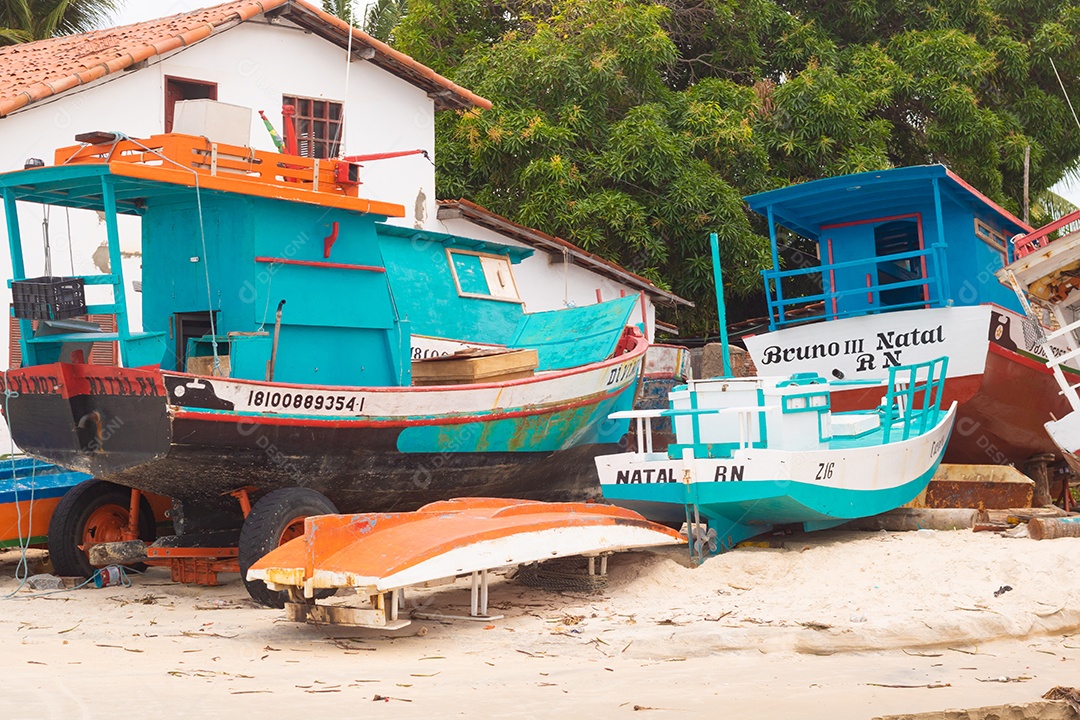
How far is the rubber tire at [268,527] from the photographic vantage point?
9023 mm

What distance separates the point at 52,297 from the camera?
32.2 ft

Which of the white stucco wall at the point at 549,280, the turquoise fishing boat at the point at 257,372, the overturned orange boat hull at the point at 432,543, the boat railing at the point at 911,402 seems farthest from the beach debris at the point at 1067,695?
the white stucco wall at the point at 549,280

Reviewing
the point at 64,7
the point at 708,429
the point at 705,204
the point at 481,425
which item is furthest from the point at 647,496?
the point at 64,7

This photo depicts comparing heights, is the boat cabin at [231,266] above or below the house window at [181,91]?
below

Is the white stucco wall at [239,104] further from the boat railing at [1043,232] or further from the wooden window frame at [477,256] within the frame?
the boat railing at [1043,232]

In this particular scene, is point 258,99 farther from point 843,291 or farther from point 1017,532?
point 1017,532

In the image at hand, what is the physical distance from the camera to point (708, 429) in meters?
10.9

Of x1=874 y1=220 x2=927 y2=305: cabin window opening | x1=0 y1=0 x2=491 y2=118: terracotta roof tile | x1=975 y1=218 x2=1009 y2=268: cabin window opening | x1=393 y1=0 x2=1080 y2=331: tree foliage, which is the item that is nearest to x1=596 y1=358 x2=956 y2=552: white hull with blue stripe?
x1=975 y1=218 x2=1009 y2=268: cabin window opening

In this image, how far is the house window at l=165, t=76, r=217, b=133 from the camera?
17.1m

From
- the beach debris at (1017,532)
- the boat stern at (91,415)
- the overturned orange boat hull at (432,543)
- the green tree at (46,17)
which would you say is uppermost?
the green tree at (46,17)

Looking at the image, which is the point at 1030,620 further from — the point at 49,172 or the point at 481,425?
the point at 49,172

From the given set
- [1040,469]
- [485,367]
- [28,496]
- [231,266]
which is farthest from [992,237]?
[28,496]

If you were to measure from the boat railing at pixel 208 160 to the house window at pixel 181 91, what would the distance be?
239 inches

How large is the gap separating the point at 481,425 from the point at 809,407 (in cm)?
301
